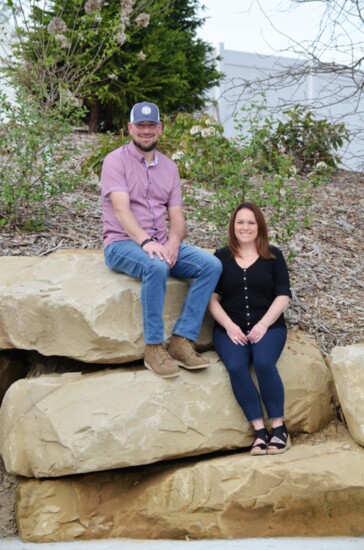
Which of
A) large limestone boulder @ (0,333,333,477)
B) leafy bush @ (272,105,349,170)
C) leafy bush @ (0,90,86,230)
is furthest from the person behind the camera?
leafy bush @ (272,105,349,170)

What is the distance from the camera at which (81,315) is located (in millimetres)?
4496

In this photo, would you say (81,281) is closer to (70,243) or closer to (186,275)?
(186,275)

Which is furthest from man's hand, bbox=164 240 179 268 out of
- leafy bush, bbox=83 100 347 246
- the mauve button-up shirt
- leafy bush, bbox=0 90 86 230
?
leafy bush, bbox=0 90 86 230

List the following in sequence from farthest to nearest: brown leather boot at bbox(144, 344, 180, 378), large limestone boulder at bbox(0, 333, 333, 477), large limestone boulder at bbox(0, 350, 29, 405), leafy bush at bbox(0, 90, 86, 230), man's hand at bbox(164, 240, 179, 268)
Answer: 1. leafy bush at bbox(0, 90, 86, 230)
2. large limestone boulder at bbox(0, 350, 29, 405)
3. man's hand at bbox(164, 240, 179, 268)
4. brown leather boot at bbox(144, 344, 180, 378)
5. large limestone boulder at bbox(0, 333, 333, 477)

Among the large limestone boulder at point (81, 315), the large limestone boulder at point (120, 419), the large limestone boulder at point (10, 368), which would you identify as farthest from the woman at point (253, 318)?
the large limestone boulder at point (10, 368)

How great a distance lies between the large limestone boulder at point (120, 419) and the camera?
4297 millimetres

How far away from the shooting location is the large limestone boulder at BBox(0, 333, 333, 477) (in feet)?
14.1

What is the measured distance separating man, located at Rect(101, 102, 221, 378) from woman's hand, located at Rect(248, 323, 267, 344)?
313mm

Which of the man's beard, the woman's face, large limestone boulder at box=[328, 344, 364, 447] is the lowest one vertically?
large limestone boulder at box=[328, 344, 364, 447]

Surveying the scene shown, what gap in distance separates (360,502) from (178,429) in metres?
1.08

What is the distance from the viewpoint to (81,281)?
4738mm

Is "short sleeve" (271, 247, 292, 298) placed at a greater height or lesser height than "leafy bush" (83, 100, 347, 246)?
lesser

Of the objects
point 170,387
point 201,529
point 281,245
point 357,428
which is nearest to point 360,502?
point 357,428

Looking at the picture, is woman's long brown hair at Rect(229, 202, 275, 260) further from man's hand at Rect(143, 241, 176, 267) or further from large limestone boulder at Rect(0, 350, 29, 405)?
large limestone boulder at Rect(0, 350, 29, 405)
